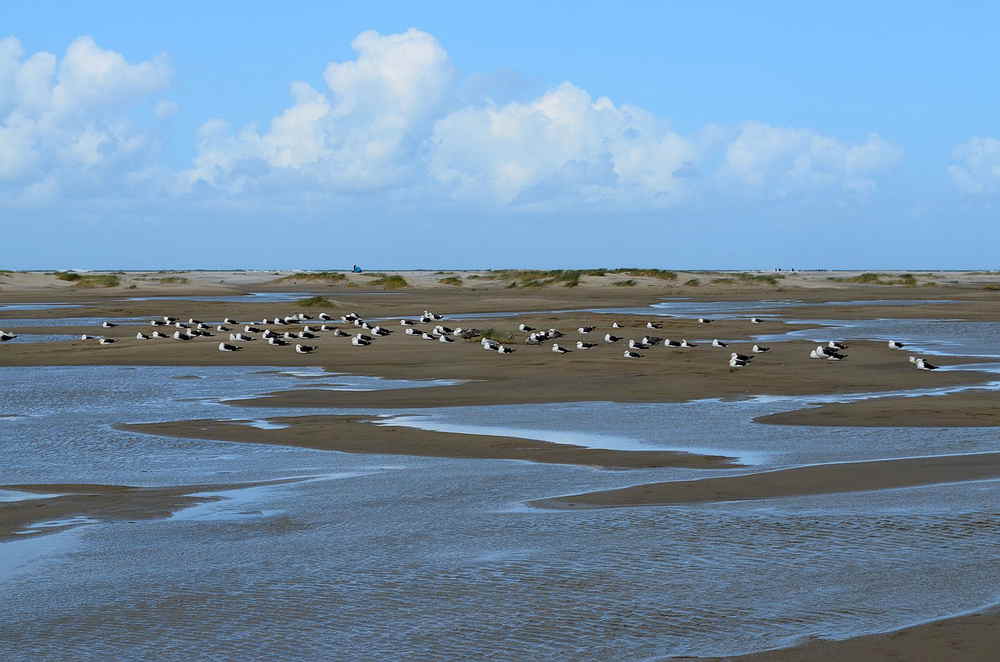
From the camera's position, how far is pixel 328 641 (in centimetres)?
725

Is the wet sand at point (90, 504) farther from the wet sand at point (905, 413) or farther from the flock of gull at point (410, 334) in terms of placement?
the flock of gull at point (410, 334)

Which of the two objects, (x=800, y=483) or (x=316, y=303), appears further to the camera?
(x=316, y=303)

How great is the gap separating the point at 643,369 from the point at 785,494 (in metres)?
14.4

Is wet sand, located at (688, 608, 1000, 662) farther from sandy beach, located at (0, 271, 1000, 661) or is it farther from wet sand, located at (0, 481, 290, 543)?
wet sand, located at (0, 481, 290, 543)

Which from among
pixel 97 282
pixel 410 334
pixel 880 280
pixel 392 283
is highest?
pixel 97 282

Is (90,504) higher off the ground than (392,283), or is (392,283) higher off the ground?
(392,283)

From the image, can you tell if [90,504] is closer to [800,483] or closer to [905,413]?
[800,483]

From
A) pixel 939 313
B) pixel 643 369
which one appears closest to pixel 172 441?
pixel 643 369

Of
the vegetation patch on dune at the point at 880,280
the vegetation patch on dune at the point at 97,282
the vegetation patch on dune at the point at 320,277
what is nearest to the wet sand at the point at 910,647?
the vegetation patch on dune at the point at 97,282

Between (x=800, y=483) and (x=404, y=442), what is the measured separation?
5.54 metres

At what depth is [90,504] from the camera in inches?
457

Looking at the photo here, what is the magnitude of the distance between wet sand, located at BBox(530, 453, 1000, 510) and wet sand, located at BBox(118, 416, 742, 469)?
1073 mm

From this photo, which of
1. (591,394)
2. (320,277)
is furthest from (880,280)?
(591,394)

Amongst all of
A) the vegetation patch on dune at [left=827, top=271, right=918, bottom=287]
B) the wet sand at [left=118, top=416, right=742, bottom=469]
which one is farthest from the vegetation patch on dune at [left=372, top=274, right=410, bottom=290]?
the wet sand at [left=118, top=416, right=742, bottom=469]
